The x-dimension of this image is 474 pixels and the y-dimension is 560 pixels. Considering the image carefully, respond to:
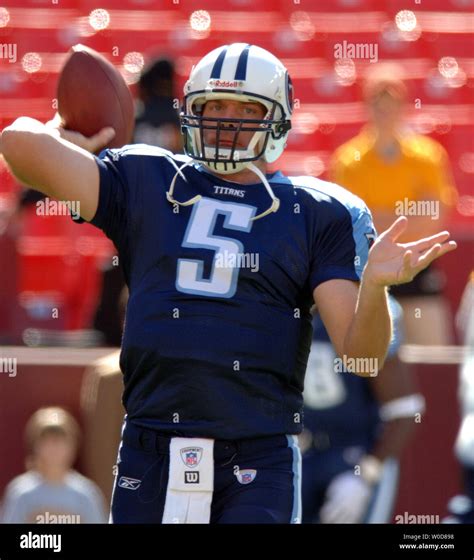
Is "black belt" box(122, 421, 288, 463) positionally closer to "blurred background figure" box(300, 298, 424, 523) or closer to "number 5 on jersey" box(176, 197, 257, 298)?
"number 5 on jersey" box(176, 197, 257, 298)

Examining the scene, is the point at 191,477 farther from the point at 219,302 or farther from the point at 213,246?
the point at 213,246

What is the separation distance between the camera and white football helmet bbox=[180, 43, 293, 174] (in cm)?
350

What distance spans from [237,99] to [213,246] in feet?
1.38

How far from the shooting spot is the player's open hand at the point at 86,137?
368cm

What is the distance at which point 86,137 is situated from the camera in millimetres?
3748

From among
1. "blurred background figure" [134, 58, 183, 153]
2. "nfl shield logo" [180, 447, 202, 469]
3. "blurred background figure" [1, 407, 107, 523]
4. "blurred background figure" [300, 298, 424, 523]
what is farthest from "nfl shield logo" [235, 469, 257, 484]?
"blurred background figure" [134, 58, 183, 153]

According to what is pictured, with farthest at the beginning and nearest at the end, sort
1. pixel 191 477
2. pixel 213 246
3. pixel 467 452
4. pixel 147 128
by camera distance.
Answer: pixel 147 128, pixel 467 452, pixel 213 246, pixel 191 477

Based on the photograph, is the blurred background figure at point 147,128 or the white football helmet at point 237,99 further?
the blurred background figure at point 147,128

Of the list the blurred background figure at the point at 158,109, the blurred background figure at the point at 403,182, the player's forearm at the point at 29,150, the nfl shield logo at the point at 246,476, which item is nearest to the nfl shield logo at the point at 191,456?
the nfl shield logo at the point at 246,476

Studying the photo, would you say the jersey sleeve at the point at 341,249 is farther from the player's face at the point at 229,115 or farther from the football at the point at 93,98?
the football at the point at 93,98

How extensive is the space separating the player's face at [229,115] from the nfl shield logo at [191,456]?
0.76 m

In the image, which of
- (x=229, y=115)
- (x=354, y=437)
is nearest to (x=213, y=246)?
(x=229, y=115)

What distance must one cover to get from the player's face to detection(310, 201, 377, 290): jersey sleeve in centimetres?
31

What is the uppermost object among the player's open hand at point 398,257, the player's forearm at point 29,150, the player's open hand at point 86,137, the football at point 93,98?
the football at point 93,98
